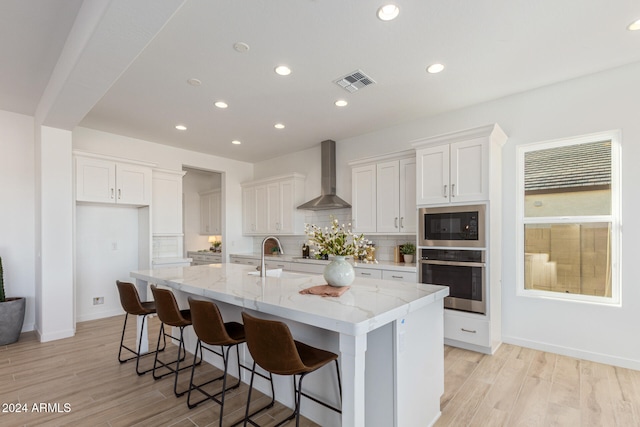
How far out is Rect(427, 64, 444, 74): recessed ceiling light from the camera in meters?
2.91

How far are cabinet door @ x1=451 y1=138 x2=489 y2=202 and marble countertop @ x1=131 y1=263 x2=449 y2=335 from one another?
5.06 ft

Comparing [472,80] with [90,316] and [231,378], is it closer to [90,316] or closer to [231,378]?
[231,378]

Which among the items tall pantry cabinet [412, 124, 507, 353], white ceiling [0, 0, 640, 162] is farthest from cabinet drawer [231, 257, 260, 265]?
tall pantry cabinet [412, 124, 507, 353]

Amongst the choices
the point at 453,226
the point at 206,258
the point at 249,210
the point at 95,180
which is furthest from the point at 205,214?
the point at 453,226

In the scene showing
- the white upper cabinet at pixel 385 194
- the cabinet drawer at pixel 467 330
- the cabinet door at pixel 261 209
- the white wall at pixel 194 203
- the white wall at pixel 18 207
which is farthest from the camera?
the white wall at pixel 194 203

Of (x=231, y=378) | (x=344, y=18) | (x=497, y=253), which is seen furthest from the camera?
(x=497, y=253)

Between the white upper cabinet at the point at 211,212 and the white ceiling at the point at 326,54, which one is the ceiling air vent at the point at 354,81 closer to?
the white ceiling at the point at 326,54

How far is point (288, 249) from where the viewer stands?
20.4 ft

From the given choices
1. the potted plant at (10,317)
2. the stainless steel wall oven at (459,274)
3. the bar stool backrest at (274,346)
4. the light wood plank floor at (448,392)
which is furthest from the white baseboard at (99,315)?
the stainless steel wall oven at (459,274)

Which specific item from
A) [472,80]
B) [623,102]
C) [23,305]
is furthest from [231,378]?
[623,102]

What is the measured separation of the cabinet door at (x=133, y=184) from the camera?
4660 millimetres

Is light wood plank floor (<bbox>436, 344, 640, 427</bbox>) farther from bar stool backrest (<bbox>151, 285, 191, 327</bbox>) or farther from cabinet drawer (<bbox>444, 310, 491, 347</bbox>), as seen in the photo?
bar stool backrest (<bbox>151, 285, 191, 327</bbox>)

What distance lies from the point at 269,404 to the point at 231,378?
602mm

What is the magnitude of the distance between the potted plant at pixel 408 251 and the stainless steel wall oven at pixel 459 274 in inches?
18.9
